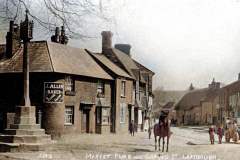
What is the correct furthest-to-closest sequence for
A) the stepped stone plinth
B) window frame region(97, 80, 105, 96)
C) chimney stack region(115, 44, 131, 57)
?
1. chimney stack region(115, 44, 131, 57)
2. window frame region(97, 80, 105, 96)
3. the stepped stone plinth

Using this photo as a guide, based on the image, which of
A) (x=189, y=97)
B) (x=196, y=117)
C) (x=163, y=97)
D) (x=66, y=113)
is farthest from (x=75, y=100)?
(x=163, y=97)

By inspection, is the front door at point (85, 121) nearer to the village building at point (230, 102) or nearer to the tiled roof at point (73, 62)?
the tiled roof at point (73, 62)

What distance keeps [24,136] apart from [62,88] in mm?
13223

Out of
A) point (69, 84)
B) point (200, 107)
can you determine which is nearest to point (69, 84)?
point (69, 84)

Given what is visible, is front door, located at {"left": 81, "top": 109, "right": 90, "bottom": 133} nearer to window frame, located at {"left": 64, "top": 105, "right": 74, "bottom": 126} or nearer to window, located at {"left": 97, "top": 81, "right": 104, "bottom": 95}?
window frame, located at {"left": 64, "top": 105, "right": 74, "bottom": 126}

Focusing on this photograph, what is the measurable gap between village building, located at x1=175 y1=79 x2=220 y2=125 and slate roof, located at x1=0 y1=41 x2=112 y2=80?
162 ft

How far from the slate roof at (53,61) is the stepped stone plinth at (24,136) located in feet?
35.5

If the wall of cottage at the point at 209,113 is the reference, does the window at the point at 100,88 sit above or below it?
above

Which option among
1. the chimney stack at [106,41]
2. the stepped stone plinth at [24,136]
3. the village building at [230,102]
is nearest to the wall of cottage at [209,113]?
the village building at [230,102]

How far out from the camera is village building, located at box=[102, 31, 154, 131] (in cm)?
5125

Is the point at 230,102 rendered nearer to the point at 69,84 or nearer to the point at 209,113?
the point at 209,113

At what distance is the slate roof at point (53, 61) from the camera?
37.5 meters

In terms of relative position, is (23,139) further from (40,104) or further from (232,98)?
(232,98)

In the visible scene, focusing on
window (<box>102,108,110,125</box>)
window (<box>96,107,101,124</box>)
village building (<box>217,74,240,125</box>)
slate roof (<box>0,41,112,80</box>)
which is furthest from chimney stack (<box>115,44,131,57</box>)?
village building (<box>217,74,240,125</box>)
